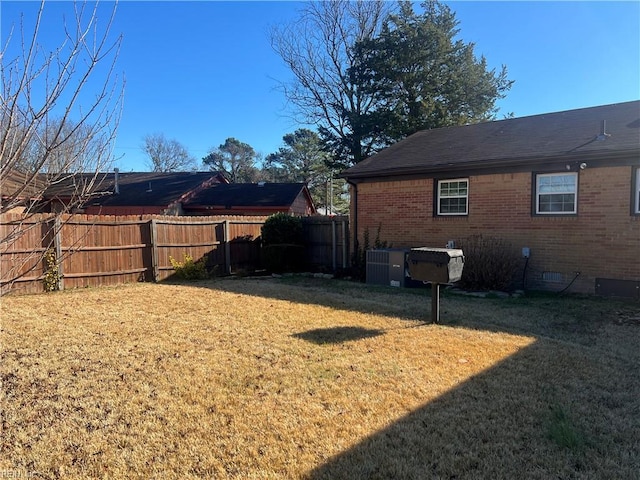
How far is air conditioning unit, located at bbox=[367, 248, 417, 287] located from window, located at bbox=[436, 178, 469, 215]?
1738 millimetres

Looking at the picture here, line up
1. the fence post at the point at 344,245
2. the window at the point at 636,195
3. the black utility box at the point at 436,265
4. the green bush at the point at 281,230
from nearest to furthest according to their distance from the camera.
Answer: the black utility box at the point at 436,265
the window at the point at 636,195
the green bush at the point at 281,230
the fence post at the point at 344,245

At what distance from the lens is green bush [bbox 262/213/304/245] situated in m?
Result: 13.1

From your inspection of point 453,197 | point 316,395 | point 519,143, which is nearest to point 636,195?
point 519,143

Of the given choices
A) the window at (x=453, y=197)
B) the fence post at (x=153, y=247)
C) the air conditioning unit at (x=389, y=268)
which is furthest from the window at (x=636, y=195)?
the fence post at (x=153, y=247)

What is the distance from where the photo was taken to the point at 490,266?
936 centimetres

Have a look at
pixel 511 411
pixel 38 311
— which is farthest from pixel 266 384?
pixel 38 311

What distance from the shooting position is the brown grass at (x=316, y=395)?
280cm

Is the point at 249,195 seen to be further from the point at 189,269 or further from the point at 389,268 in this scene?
the point at 389,268

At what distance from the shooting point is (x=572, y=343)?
18.4 feet

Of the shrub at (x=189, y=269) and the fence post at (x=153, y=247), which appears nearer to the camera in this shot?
the fence post at (x=153, y=247)

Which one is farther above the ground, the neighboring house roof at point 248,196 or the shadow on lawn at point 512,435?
the neighboring house roof at point 248,196

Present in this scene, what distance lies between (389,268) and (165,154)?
150ft

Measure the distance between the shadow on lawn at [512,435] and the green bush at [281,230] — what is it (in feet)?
30.6

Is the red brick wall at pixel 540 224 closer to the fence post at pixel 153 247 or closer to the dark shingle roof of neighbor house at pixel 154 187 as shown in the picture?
the fence post at pixel 153 247
